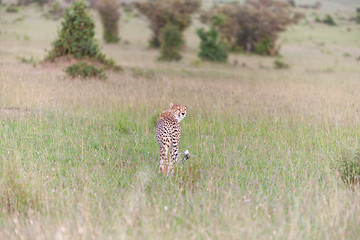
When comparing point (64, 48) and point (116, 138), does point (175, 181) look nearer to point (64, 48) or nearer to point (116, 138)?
point (116, 138)

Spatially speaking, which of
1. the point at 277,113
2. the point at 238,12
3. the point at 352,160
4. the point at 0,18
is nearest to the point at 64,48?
the point at 277,113

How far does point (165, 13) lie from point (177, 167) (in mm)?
29208

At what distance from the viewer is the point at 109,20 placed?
35.5 metres

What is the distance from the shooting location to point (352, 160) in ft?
17.6

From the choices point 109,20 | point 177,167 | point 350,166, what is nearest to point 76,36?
point 177,167

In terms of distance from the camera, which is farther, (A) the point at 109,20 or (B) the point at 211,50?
(A) the point at 109,20

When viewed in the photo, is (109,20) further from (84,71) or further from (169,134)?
(169,134)

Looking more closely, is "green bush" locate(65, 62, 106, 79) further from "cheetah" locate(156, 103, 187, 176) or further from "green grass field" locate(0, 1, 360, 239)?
"cheetah" locate(156, 103, 187, 176)

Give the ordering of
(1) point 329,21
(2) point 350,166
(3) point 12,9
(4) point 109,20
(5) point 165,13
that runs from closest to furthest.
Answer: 1. (2) point 350,166
2. (5) point 165,13
3. (4) point 109,20
4. (3) point 12,9
5. (1) point 329,21

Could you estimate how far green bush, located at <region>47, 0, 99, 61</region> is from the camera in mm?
15789

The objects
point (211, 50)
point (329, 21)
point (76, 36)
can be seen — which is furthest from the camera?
point (329, 21)

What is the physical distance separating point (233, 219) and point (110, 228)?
1.06 m

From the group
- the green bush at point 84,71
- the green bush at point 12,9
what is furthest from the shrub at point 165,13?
the green bush at point 84,71

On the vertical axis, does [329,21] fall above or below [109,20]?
below
